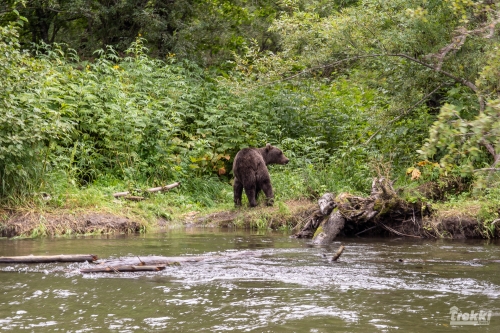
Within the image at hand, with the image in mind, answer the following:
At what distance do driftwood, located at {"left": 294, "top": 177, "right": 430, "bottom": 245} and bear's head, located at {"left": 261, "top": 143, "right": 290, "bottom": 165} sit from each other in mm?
4018

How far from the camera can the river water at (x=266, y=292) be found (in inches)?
221

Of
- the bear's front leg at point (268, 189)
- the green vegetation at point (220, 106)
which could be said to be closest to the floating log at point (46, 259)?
the green vegetation at point (220, 106)

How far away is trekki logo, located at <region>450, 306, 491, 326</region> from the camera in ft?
18.4

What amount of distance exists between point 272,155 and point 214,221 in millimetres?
2680

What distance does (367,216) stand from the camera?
11.4 meters

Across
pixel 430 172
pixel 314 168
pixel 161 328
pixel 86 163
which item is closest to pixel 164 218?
pixel 86 163

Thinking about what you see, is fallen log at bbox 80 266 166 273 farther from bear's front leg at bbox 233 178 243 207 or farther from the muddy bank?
bear's front leg at bbox 233 178 243 207

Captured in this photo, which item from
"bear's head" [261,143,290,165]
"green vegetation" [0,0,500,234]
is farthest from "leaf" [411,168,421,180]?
"bear's head" [261,143,290,165]

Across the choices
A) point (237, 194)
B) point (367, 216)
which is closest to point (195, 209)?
point (237, 194)

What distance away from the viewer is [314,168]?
662 inches

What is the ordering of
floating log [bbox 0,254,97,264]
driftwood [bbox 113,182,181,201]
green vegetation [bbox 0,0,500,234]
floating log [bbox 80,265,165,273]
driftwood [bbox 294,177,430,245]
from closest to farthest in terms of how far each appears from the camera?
floating log [bbox 80,265,165,273] < floating log [bbox 0,254,97,264] < driftwood [bbox 294,177,430,245] < green vegetation [bbox 0,0,500,234] < driftwood [bbox 113,182,181,201]

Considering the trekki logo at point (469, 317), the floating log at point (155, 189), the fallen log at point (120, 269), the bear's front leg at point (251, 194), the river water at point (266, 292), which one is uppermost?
the floating log at point (155, 189)

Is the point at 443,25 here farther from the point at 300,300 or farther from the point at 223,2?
the point at 223,2

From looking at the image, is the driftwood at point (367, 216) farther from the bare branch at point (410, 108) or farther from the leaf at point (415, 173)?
the bare branch at point (410, 108)
